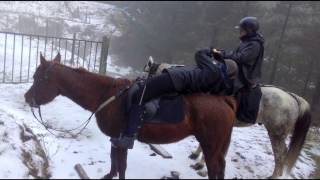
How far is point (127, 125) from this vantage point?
4680 mm

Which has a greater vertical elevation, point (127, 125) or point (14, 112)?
point (127, 125)

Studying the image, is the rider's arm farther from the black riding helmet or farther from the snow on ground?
the snow on ground

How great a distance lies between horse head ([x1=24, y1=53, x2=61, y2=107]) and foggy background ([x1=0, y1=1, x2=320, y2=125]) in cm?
896

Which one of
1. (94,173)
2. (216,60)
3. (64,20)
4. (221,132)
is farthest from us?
(64,20)

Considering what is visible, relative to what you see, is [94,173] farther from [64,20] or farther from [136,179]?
[64,20]

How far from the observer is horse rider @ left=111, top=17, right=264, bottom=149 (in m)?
4.61

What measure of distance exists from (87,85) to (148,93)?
0.83 meters

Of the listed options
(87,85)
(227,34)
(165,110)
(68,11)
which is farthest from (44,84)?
(68,11)

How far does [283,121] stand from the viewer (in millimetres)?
5520

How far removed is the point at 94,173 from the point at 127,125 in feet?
3.57

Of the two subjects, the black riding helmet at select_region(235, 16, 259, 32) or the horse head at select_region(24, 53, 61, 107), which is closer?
the horse head at select_region(24, 53, 61, 107)

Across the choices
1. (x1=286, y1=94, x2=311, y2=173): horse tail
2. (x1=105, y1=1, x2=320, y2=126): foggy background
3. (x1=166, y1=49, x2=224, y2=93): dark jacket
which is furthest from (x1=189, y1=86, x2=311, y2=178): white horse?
(x1=105, y1=1, x2=320, y2=126): foggy background

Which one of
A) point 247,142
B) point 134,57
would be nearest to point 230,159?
point 247,142

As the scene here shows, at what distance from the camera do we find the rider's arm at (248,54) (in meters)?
4.98
